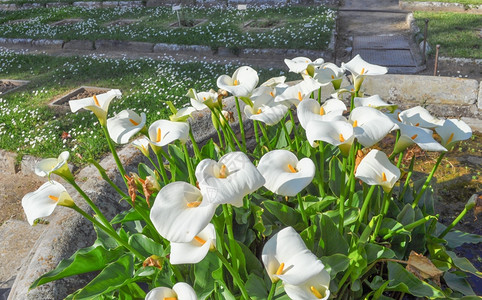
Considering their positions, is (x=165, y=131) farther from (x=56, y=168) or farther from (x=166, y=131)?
(x=56, y=168)

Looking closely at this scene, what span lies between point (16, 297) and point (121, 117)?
626 millimetres

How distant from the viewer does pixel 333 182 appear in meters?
1.60

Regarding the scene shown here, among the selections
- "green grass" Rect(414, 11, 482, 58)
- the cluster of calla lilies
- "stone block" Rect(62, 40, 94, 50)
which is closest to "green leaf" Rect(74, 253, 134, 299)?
the cluster of calla lilies

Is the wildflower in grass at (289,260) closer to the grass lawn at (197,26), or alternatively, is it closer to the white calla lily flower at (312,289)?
the white calla lily flower at (312,289)

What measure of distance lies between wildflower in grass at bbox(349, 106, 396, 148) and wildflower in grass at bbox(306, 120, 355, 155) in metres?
0.02

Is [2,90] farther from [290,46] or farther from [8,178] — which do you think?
[290,46]

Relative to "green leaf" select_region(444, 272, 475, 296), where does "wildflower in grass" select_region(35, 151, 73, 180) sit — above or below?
above

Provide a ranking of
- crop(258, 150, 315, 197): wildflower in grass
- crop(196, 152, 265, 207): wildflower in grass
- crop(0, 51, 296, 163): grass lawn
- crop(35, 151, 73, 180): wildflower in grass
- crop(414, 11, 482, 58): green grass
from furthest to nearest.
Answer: crop(414, 11, 482, 58): green grass
crop(0, 51, 296, 163): grass lawn
crop(35, 151, 73, 180): wildflower in grass
crop(258, 150, 315, 197): wildflower in grass
crop(196, 152, 265, 207): wildflower in grass

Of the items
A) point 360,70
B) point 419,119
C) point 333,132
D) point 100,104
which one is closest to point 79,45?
point 100,104

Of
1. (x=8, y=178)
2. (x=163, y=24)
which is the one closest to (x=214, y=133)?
(x=8, y=178)

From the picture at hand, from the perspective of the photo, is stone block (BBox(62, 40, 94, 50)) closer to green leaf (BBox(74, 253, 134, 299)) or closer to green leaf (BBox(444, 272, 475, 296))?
green leaf (BBox(74, 253, 134, 299))

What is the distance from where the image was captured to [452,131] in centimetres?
140

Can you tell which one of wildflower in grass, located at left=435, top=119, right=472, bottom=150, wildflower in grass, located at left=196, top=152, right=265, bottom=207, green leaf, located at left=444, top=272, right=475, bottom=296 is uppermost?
wildflower in grass, located at left=196, top=152, right=265, bottom=207

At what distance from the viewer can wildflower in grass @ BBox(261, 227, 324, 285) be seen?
981mm
